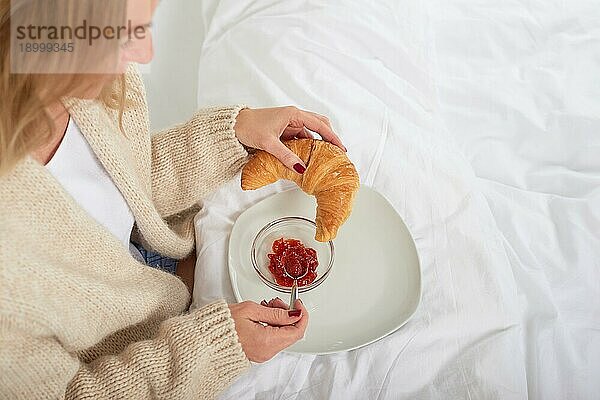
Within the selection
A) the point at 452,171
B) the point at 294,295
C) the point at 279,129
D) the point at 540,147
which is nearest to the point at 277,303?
the point at 294,295

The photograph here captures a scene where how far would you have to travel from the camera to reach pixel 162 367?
841 millimetres

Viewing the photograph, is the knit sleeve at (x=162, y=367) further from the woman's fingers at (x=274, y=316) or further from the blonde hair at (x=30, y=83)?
the blonde hair at (x=30, y=83)

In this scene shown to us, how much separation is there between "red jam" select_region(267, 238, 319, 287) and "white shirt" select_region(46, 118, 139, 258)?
0.71 ft

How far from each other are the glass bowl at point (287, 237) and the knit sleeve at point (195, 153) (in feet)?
Result: 0.40

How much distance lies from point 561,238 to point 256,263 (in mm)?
477

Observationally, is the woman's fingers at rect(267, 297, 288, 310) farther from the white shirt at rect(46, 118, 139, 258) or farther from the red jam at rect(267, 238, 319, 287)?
the white shirt at rect(46, 118, 139, 258)

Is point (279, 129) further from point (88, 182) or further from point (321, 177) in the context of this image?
point (88, 182)

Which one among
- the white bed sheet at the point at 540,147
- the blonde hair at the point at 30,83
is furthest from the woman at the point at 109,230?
the white bed sheet at the point at 540,147

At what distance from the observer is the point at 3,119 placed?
648 millimetres

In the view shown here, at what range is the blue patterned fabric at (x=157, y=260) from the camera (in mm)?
1058

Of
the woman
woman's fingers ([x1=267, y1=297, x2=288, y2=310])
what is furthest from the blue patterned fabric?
woman's fingers ([x1=267, y1=297, x2=288, y2=310])

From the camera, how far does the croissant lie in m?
0.93

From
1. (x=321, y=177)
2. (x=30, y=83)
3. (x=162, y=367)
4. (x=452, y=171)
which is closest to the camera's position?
(x=30, y=83)

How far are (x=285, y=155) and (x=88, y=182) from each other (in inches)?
10.9
